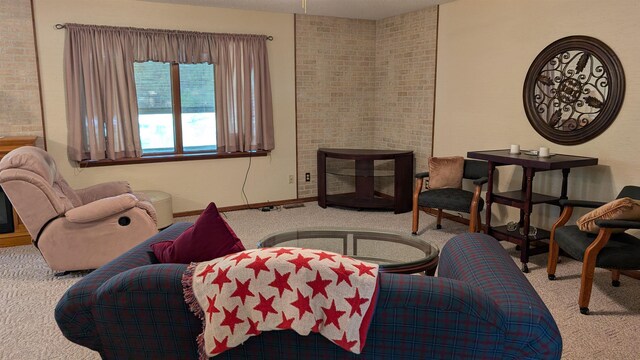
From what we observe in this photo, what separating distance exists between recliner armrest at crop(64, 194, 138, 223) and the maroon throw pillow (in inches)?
79.1

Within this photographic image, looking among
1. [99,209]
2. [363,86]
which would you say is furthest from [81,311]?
[363,86]

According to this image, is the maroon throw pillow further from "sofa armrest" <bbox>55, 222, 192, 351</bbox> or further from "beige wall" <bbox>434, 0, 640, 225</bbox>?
"beige wall" <bbox>434, 0, 640, 225</bbox>

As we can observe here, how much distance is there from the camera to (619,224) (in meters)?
2.90

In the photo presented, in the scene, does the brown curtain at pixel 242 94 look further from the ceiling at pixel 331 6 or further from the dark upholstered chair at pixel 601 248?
the dark upholstered chair at pixel 601 248

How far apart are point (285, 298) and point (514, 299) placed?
72 cm

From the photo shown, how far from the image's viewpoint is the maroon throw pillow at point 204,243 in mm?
1741

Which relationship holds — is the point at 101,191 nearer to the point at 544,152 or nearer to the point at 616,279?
the point at 544,152

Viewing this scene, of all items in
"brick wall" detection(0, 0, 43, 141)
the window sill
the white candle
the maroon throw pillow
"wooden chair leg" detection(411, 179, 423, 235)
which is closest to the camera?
the maroon throw pillow

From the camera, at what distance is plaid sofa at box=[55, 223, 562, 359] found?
1424 mm

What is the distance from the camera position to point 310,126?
6.13m

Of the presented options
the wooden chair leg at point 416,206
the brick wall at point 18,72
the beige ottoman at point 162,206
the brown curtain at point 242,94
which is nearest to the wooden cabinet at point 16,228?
the brick wall at point 18,72

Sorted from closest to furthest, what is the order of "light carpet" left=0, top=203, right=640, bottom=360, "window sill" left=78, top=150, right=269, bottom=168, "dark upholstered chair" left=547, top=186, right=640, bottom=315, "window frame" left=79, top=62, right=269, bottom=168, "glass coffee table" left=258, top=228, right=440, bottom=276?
"light carpet" left=0, top=203, right=640, bottom=360 < "glass coffee table" left=258, top=228, right=440, bottom=276 < "dark upholstered chair" left=547, top=186, right=640, bottom=315 < "window sill" left=78, top=150, right=269, bottom=168 < "window frame" left=79, top=62, right=269, bottom=168

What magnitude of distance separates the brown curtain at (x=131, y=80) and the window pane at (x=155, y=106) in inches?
5.8

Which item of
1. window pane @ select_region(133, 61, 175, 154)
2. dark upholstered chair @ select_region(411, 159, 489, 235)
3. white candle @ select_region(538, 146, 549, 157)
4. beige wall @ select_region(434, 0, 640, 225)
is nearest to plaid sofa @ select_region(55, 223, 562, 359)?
white candle @ select_region(538, 146, 549, 157)
